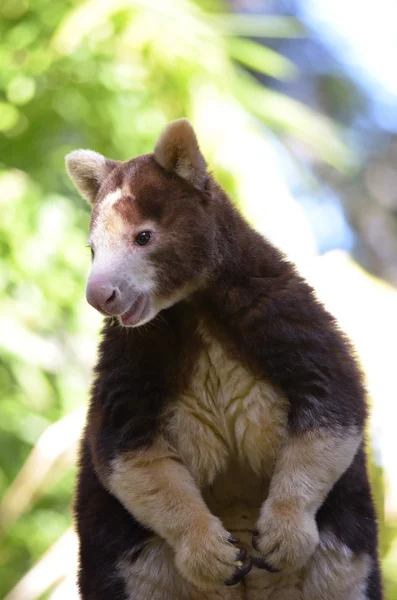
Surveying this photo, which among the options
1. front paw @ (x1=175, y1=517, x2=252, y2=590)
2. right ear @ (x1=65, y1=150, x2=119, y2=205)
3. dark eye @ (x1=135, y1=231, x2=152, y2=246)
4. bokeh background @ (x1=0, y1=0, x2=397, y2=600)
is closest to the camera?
front paw @ (x1=175, y1=517, x2=252, y2=590)

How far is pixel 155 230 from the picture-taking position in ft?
8.89

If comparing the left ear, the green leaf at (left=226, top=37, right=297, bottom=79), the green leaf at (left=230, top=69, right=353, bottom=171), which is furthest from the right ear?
the green leaf at (left=226, top=37, right=297, bottom=79)

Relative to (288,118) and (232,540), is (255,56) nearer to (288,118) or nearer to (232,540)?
(288,118)

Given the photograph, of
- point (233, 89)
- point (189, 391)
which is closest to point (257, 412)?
point (189, 391)

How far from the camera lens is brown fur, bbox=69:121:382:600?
2646mm

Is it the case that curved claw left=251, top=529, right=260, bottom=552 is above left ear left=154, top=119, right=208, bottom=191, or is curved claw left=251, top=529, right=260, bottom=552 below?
below

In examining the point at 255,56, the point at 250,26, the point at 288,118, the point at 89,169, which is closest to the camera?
the point at 89,169

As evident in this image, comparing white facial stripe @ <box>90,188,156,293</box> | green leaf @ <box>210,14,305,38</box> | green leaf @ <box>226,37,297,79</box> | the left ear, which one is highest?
green leaf @ <box>210,14,305,38</box>

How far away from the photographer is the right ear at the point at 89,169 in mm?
2973

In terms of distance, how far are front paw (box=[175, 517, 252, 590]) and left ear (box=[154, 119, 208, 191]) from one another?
1.01m

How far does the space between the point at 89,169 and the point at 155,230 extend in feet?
1.34

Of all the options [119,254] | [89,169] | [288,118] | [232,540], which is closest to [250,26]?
[288,118]

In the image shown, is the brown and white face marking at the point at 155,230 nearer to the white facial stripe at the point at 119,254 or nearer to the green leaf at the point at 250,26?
the white facial stripe at the point at 119,254

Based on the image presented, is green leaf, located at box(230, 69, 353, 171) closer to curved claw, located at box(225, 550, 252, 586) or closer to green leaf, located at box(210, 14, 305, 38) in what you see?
green leaf, located at box(210, 14, 305, 38)
